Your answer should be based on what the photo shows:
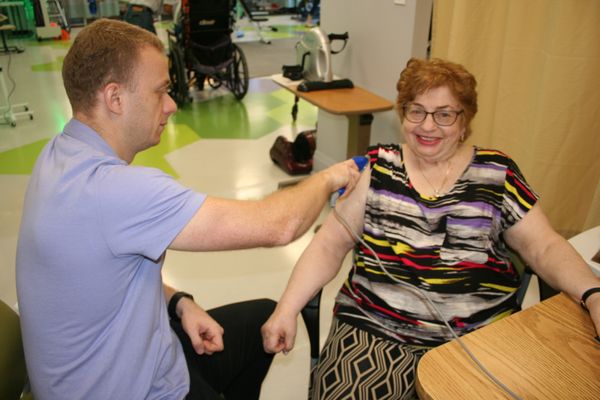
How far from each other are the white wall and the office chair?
2282 mm

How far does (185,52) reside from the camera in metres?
5.03

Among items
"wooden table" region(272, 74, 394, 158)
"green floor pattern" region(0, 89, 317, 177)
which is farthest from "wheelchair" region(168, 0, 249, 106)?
"wooden table" region(272, 74, 394, 158)

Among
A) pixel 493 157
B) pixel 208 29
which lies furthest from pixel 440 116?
pixel 208 29

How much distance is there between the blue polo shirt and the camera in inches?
34.9

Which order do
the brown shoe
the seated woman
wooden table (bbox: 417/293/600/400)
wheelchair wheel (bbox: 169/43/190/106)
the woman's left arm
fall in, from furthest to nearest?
1. wheelchair wheel (bbox: 169/43/190/106)
2. the brown shoe
3. the seated woman
4. the woman's left arm
5. wooden table (bbox: 417/293/600/400)

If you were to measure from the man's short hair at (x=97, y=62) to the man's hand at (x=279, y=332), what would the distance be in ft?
2.37

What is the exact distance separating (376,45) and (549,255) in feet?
→ 6.48

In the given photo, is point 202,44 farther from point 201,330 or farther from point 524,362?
point 524,362

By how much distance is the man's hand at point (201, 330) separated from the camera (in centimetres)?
130

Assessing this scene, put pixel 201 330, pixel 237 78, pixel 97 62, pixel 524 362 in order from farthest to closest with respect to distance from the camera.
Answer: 1. pixel 237 78
2. pixel 201 330
3. pixel 97 62
4. pixel 524 362

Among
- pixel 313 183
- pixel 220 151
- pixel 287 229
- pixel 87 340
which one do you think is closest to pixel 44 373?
pixel 87 340

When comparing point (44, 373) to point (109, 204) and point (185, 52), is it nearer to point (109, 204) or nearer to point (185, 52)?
point (109, 204)

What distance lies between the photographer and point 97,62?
3.32 ft

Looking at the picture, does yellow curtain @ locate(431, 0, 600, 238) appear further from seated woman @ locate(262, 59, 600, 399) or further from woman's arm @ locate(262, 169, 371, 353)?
woman's arm @ locate(262, 169, 371, 353)
